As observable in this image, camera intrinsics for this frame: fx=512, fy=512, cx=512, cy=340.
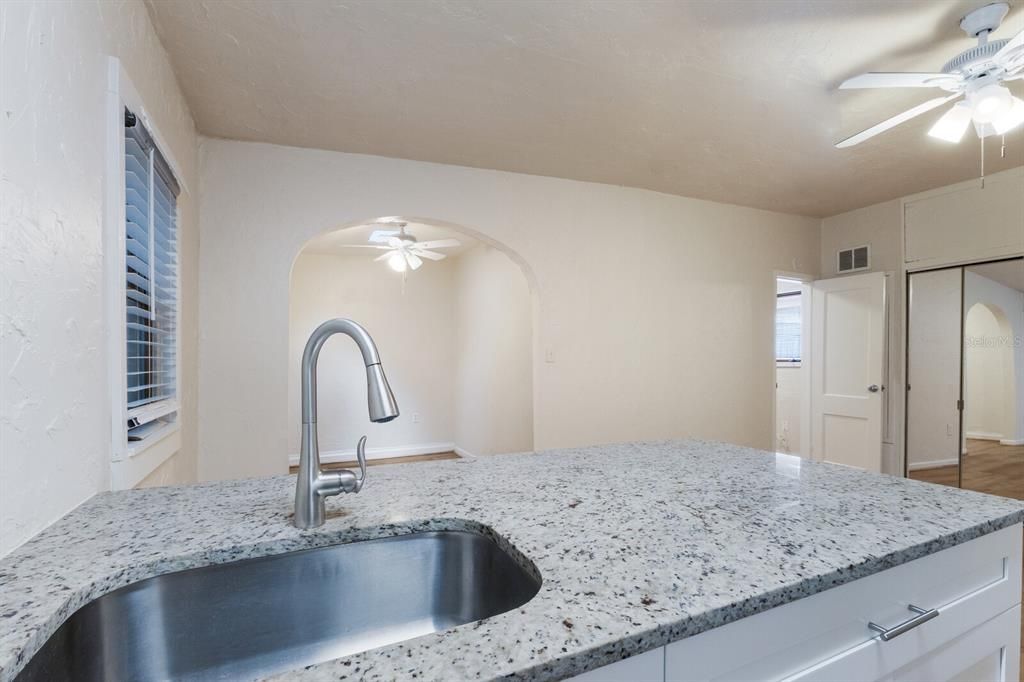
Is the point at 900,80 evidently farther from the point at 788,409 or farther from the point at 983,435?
the point at 788,409

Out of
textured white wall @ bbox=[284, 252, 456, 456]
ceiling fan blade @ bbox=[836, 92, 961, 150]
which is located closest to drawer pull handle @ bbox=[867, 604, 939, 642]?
ceiling fan blade @ bbox=[836, 92, 961, 150]

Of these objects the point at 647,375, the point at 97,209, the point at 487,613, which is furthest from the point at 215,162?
the point at 647,375

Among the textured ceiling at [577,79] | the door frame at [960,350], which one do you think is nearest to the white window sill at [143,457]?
the textured ceiling at [577,79]

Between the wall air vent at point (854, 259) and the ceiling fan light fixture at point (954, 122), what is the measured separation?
2265 millimetres

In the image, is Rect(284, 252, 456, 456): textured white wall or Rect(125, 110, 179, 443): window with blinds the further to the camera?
Rect(284, 252, 456, 456): textured white wall

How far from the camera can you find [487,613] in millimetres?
920

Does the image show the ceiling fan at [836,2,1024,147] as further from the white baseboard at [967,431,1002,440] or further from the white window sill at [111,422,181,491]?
the white window sill at [111,422,181,491]

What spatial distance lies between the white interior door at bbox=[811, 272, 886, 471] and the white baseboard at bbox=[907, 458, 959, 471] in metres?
→ 0.22

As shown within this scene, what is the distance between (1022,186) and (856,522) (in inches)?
156

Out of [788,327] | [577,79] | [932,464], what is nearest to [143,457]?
[577,79]

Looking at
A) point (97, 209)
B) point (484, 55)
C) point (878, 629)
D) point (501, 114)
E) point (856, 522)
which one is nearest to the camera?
point (878, 629)

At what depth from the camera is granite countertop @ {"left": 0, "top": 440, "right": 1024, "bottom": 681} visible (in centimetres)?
58

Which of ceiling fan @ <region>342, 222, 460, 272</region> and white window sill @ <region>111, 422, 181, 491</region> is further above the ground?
ceiling fan @ <region>342, 222, 460, 272</region>

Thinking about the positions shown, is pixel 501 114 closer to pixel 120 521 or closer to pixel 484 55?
pixel 484 55
